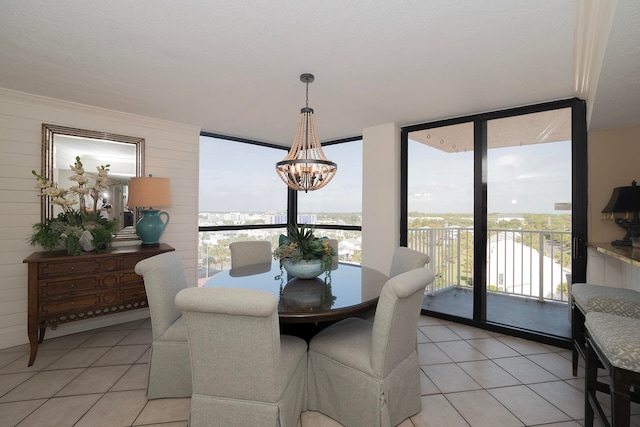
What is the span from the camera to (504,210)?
11.8 feet

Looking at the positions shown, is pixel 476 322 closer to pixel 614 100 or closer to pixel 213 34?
pixel 614 100

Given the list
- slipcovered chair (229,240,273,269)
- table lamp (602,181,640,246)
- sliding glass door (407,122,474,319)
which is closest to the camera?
table lamp (602,181,640,246)

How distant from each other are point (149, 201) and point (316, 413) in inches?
107

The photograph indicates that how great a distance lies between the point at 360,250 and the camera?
448 centimetres

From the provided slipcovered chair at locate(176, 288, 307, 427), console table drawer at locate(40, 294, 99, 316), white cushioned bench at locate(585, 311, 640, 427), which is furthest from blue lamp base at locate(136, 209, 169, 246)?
white cushioned bench at locate(585, 311, 640, 427)

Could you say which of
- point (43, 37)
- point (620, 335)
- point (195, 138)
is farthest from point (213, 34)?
point (620, 335)

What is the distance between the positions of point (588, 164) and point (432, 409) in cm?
268

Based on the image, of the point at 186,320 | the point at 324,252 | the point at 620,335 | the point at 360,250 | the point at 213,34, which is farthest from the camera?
the point at 360,250

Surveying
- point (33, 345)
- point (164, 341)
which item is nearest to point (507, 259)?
point (164, 341)

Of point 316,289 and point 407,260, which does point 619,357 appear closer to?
point 407,260

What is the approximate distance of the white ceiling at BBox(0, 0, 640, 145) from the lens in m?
1.63

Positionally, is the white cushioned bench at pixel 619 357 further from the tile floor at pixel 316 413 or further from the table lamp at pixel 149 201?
the table lamp at pixel 149 201

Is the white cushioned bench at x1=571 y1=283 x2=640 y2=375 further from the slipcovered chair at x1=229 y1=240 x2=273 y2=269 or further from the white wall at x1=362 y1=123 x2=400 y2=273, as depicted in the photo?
the slipcovered chair at x1=229 y1=240 x2=273 y2=269

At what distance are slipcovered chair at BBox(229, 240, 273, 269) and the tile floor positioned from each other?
1.17 meters
